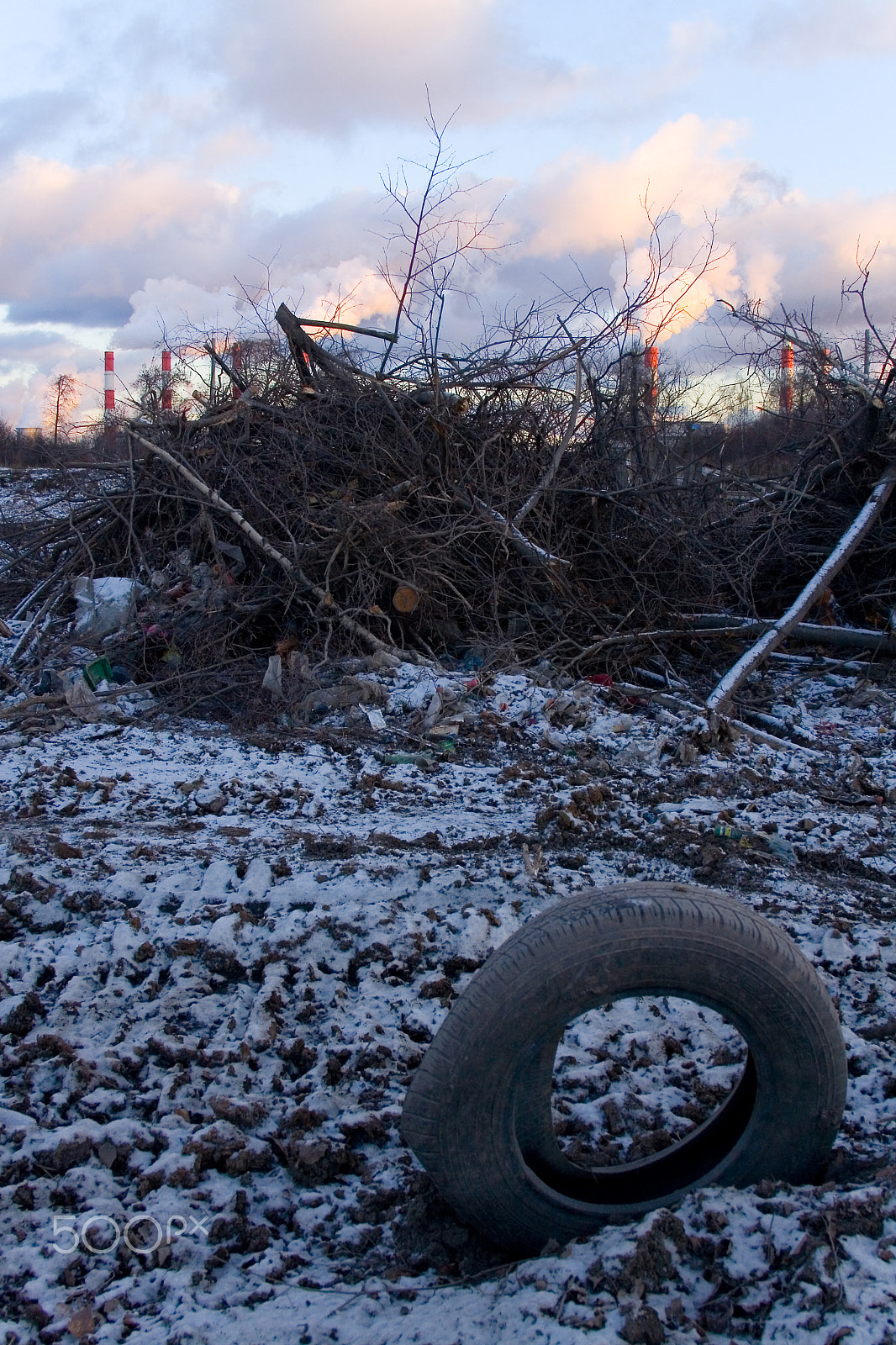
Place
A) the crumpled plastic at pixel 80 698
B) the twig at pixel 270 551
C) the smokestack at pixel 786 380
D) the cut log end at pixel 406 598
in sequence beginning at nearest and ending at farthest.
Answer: the crumpled plastic at pixel 80 698
the twig at pixel 270 551
the cut log end at pixel 406 598
the smokestack at pixel 786 380

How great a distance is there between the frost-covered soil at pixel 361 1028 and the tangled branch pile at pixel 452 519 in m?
1.52

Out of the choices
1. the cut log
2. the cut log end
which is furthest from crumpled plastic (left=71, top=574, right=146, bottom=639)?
the cut log

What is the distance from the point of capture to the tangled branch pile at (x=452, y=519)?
242 inches

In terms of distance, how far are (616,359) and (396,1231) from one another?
653 centimetres

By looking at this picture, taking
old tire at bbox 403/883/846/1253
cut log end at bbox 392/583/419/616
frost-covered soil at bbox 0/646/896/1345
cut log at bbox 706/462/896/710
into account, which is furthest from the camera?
cut log end at bbox 392/583/419/616

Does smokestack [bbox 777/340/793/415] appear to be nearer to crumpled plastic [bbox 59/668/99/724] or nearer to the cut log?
the cut log

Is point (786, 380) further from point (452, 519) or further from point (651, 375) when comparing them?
point (452, 519)

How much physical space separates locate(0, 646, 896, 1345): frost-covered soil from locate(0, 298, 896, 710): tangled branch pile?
1.52 metres

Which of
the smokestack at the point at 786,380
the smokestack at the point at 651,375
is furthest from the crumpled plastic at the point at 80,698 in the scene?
the smokestack at the point at 786,380

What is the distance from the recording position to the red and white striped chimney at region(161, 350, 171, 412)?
7.36 metres

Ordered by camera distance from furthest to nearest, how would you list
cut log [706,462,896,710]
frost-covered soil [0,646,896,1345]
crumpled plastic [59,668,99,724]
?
cut log [706,462,896,710] < crumpled plastic [59,668,99,724] < frost-covered soil [0,646,896,1345]

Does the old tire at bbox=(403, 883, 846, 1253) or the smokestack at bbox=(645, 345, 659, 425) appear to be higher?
the smokestack at bbox=(645, 345, 659, 425)

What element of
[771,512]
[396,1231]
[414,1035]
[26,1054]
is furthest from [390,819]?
[771,512]

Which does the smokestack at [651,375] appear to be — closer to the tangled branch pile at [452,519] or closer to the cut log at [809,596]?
the tangled branch pile at [452,519]
